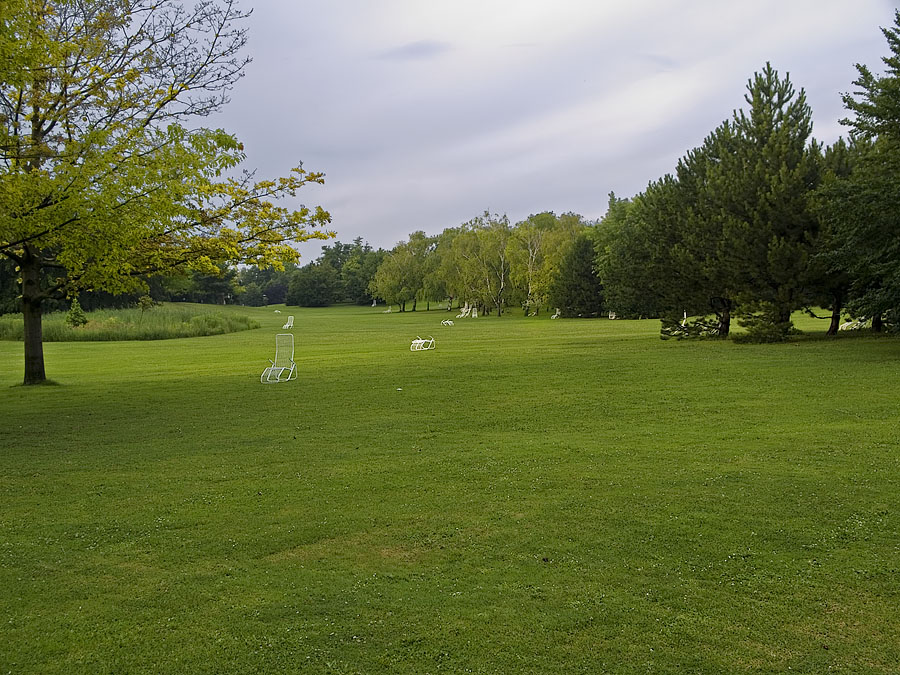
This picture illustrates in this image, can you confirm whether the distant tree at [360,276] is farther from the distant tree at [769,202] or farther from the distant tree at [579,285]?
the distant tree at [769,202]

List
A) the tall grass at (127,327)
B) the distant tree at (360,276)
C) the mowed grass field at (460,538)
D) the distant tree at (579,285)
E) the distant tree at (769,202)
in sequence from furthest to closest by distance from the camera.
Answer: the distant tree at (360,276)
the distant tree at (579,285)
the tall grass at (127,327)
the distant tree at (769,202)
the mowed grass field at (460,538)

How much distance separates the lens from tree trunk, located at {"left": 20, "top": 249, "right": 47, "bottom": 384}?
15.6m

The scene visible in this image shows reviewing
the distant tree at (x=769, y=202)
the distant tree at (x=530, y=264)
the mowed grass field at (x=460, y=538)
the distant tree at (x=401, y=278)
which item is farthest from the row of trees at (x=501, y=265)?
the mowed grass field at (x=460, y=538)

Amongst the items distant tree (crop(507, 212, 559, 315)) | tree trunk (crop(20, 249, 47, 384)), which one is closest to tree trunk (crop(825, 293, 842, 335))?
tree trunk (crop(20, 249, 47, 384))

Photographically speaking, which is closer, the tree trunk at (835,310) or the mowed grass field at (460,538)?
the mowed grass field at (460,538)

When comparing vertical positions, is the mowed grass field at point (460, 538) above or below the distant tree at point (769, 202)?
below

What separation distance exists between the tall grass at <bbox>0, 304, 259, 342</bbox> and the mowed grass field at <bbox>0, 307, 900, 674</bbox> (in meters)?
31.1

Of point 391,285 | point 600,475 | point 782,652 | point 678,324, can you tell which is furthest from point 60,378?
point 391,285

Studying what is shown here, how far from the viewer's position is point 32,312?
16.2 meters

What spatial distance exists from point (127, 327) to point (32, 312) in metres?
27.9

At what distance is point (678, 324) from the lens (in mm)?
27703

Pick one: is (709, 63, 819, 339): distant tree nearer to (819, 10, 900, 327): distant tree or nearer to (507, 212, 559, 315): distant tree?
(819, 10, 900, 327): distant tree

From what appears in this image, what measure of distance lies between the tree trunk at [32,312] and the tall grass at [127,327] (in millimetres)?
25320

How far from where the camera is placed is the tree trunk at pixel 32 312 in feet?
51.1
